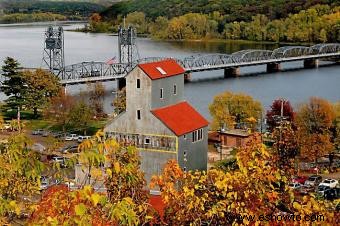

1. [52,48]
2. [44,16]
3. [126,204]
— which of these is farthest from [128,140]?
[44,16]

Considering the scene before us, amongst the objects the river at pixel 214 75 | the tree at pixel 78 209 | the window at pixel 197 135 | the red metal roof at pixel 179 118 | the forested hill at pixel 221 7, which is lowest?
the river at pixel 214 75

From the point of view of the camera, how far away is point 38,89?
1906cm

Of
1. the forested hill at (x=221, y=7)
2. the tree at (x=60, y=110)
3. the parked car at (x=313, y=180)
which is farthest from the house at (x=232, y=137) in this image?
the forested hill at (x=221, y=7)

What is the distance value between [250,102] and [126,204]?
47.2 ft

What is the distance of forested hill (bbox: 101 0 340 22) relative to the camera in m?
57.8

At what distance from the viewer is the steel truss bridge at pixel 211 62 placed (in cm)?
2720

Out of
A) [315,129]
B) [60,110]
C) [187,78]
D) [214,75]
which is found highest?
[315,129]

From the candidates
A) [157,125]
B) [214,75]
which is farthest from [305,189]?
[214,75]

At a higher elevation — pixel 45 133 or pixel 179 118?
pixel 179 118

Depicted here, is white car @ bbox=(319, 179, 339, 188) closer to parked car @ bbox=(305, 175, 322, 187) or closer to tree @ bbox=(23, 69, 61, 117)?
parked car @ bbox=(305, 175, 322, 187)

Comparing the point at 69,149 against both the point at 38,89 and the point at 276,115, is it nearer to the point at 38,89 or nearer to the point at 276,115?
the point at 276,115

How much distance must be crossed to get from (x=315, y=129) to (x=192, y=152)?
159 inches

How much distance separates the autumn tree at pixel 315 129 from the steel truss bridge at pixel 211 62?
41.7 feet

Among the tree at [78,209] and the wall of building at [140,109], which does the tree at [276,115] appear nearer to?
the wall of building at [140,109]
